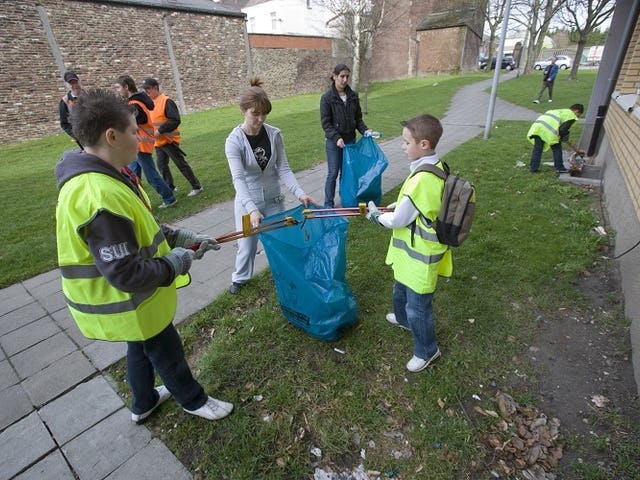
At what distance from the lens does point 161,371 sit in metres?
1.90

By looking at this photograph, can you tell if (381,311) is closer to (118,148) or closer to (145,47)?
(118,148)

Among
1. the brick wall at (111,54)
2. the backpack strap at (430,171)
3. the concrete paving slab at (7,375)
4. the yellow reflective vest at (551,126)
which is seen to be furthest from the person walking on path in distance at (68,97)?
the brick wall at (111,54)

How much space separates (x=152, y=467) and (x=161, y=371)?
0.54m

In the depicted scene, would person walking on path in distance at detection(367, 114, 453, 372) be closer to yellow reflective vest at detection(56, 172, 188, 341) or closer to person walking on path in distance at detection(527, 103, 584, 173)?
yellow reflective vest at detection(56, 172, 188, 341)

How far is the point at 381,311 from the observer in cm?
302

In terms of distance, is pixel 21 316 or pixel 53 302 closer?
pixel 21 316

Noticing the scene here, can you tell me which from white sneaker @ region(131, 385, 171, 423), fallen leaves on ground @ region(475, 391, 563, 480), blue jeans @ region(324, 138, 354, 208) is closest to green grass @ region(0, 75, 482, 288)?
blue jeans @ region(324, 138, 354, 208)

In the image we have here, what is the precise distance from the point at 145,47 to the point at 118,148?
18.5 m

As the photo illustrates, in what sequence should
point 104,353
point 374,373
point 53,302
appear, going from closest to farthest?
point 374,373
point 104,353
point 53,302

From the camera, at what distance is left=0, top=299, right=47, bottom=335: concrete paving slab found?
10.4 feet

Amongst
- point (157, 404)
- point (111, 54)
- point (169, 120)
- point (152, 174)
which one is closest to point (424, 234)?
point (157, 404)

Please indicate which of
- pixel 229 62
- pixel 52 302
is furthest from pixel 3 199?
pixel 229 62

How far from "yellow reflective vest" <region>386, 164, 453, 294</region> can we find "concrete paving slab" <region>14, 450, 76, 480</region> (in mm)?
2200

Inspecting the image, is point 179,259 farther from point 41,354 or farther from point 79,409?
point 41,354
